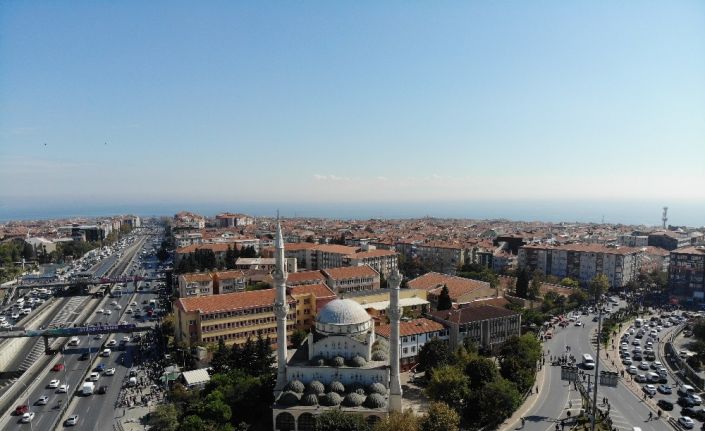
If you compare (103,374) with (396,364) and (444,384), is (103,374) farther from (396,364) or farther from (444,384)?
(444,384)

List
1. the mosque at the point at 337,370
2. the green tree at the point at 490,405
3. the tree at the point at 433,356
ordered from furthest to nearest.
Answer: the tree at the point at 433,356 → the green tree at the point at 490,405 → the mosque at the point at 337,370

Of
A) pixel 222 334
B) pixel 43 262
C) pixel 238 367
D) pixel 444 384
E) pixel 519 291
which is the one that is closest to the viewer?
pixel 444 384

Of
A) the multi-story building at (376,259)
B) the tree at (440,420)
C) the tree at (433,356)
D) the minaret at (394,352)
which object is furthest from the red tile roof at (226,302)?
the multi-story building at (376,259)

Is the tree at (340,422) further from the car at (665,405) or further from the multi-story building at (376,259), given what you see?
the multi-story building at (376,259)

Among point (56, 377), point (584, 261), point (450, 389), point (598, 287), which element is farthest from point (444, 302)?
point (584, 261)

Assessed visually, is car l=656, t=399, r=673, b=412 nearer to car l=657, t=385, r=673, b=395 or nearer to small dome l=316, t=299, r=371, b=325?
car l=657, t=385, r=673, b=395

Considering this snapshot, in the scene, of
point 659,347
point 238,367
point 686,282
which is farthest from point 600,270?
point 238,367
